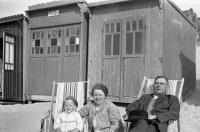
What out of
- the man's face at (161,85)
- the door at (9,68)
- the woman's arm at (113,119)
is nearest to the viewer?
the woman's arm at (113,119)

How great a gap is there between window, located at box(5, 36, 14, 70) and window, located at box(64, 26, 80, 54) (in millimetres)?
2266

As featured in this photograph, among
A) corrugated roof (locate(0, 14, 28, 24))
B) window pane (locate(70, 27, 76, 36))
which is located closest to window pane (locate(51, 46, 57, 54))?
window pane (locate(70, 27, 76, 36))

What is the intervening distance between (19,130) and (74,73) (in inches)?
114

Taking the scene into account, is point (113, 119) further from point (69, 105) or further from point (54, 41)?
point (54, 41)

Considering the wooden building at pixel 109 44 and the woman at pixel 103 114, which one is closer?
the woman at pixel 103 114

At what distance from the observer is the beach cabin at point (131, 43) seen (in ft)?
22.7

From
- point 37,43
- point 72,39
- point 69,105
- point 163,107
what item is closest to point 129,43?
point 72,39

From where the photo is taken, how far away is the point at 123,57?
734 cm

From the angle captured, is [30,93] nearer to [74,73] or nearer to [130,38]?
[74,73]

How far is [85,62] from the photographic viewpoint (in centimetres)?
824

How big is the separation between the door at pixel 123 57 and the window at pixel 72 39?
95cm

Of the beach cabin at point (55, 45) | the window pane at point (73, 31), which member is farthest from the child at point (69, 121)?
the window pane at point (73, 31)

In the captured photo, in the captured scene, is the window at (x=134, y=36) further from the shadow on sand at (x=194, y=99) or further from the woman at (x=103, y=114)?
the woman at (x=103, y=114)

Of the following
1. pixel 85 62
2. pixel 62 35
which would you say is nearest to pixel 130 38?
pixel 85 62
